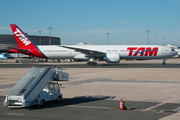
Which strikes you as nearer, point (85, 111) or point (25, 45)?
point (85, 111)

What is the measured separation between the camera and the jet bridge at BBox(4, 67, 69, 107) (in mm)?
12609

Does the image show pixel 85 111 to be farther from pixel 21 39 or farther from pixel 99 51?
pixel 21 39

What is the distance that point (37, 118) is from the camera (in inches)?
432

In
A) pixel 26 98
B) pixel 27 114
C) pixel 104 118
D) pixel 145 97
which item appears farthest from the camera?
pixel 145 97

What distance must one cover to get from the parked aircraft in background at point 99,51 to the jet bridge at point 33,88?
3803 cm

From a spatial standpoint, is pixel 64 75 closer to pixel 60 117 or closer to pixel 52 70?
pixel 52 70

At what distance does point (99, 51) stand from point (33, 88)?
144ft

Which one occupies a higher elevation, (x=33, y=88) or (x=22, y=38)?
(x=22, y=38)

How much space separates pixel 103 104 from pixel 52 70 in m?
3.75

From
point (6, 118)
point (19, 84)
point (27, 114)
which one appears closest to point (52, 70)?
point (19, 84)

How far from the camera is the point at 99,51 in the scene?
56.4m

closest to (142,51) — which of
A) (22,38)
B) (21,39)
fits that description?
(22,38)

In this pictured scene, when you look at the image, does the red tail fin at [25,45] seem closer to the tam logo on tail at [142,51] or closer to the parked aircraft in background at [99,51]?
the parked aircraft in background at [99,51]

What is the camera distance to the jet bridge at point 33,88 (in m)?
12.6
